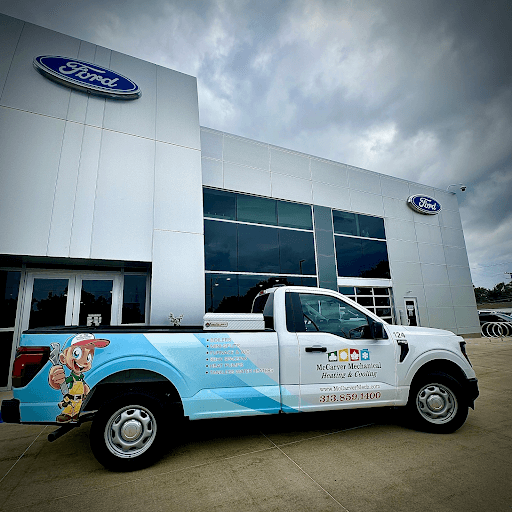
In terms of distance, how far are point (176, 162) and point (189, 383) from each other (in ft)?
24.8

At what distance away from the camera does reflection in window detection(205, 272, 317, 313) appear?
1091 centimetres

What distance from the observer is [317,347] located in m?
3.68

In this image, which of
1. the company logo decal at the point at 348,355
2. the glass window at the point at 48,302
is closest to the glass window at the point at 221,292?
the glass window at the point at 48,302

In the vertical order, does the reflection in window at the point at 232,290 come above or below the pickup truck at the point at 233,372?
above

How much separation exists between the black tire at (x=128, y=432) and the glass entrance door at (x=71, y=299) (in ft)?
19.5

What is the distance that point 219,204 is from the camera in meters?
12.0

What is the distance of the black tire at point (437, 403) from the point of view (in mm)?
3928

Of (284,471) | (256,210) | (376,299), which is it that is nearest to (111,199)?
(256,210)

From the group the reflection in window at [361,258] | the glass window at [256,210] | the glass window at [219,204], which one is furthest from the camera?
the reflection in window at [361,258]

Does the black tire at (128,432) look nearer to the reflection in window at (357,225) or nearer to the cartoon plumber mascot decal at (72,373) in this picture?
the cartoon plumber mascot decal at (72,373)

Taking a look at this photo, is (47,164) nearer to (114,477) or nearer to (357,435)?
(114,477)

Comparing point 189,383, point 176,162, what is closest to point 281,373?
point 189,383

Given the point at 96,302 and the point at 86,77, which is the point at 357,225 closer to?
the point at 96,302

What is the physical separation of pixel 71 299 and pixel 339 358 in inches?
303
